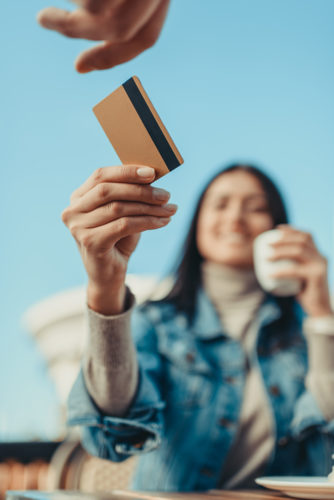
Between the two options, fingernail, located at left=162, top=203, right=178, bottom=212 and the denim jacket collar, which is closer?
fingernail, located at left=162, top=203, right=178, bottom=212

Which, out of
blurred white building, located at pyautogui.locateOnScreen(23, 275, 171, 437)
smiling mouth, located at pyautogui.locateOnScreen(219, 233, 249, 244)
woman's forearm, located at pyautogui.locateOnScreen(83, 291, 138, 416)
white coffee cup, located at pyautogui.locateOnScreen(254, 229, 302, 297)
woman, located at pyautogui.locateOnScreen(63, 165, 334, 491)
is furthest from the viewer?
blurred white building, located at pyautogui.locateOnScreen(23, 275, 171, 437)

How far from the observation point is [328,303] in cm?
117

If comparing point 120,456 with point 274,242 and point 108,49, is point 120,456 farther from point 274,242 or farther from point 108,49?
point 108,49

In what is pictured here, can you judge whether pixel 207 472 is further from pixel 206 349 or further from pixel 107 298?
pixel 107 298

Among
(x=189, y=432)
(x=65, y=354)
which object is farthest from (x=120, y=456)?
(x=65, y=354)

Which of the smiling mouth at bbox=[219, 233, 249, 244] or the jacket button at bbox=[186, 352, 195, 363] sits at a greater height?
the smiling mouth at bbox=[219, 233, 249, 244]

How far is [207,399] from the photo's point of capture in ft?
3.80

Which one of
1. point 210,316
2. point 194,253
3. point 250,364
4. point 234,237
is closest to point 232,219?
point 234,237

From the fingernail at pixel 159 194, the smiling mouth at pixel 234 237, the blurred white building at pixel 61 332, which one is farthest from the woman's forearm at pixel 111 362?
the blurred white building at pixel 61 332

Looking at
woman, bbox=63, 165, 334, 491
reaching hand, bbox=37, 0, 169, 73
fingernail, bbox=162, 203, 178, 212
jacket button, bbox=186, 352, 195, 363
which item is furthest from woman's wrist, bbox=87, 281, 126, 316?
jacket button, bbox=186, 352, 195, 363

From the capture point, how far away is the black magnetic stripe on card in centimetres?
59

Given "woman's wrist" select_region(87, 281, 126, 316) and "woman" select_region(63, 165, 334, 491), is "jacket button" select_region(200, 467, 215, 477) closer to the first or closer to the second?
"woman" select_region(63, 165, 334, 491)

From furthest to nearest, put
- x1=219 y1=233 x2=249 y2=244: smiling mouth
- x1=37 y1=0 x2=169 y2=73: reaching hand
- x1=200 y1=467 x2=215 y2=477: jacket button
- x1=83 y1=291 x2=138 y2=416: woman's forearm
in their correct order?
1. x1=219 y1=233 x2=249 y2=244: smiling mouth
2. x1=200 y1=467 x2=215 y2=477: jacket button
3. x1=83 y1=291 x2=138 y2=416: woman's forearm
4. x1=37 y1=0 x2=169 y2=73: reaching hand

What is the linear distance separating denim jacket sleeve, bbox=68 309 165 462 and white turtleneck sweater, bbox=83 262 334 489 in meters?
0.02
